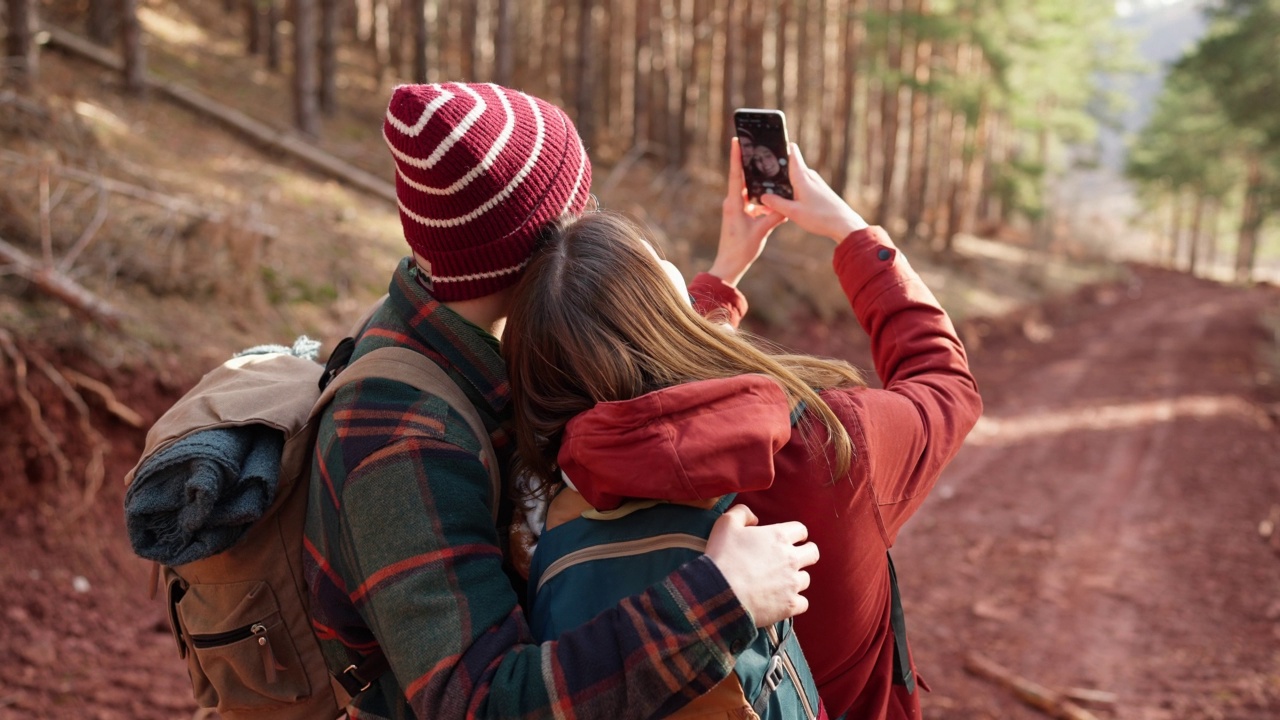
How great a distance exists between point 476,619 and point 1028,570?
22.0 ft

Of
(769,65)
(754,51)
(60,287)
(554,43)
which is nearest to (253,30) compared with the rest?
(554,43)

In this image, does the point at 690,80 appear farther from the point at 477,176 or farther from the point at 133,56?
the point at 477,176

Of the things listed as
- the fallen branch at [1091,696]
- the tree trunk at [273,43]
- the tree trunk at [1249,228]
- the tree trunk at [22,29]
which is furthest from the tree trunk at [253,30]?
the tree trunk at [1249,228]

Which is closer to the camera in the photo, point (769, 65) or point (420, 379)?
point (420, 379)

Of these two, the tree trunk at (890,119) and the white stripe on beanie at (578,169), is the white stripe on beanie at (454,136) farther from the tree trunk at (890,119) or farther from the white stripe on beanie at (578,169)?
the tree trunk at (890,119)

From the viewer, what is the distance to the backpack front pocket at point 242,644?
1.73 metres

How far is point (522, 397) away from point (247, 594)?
625 millimetres

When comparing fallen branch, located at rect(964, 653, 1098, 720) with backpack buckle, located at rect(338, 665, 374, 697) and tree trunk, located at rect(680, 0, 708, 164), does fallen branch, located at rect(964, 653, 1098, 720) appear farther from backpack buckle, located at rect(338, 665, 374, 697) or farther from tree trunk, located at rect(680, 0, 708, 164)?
tree trunk, located at rect(680, 0, 708, 164)

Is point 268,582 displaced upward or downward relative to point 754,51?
upward

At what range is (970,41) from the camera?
19766mm

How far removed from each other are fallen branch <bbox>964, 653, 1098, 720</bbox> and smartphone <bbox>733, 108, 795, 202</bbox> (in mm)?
4206

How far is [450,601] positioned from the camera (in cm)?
151

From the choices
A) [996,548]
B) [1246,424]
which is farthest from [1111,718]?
[1246,424]

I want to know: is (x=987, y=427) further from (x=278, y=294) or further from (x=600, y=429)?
(x=600, y=429)
